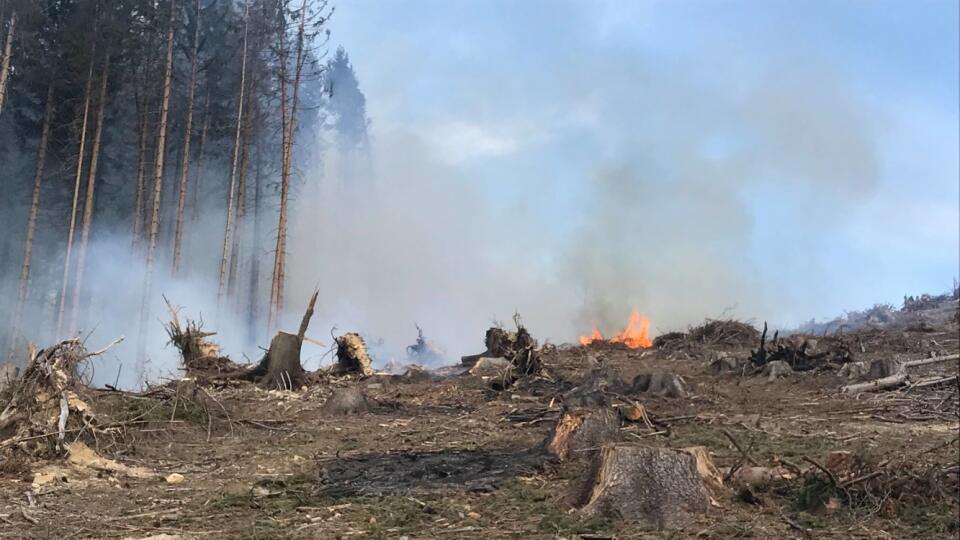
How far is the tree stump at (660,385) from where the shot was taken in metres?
12.0

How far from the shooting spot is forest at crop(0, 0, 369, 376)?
24531 mm

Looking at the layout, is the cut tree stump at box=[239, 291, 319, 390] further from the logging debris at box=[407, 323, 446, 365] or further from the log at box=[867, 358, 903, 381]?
the logging debris at box=[407, 323, 446, 365]

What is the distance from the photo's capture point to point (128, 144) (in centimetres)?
3069

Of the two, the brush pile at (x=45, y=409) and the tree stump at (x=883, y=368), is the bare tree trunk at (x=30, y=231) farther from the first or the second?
the tree stump at (x=883, y=368)

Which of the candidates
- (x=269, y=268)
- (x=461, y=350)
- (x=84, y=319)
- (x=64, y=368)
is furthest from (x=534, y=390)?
(x=269, y=268)

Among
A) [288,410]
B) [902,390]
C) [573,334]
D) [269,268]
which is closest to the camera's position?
[902,390]

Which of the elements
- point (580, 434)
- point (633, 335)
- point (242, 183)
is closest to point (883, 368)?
point (580, 434)

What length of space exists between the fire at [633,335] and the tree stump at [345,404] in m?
12.1

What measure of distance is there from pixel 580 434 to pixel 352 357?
33.1ft

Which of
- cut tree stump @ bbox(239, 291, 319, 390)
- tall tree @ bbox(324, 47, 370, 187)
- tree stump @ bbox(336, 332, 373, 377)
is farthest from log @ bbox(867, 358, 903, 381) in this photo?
tall tree @ bbox(324, 47, 370, 187)

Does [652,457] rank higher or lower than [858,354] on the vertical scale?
lower

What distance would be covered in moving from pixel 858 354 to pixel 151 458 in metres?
14.6

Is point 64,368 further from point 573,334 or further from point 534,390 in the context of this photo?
point 573,334

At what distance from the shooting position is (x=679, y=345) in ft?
66.9
